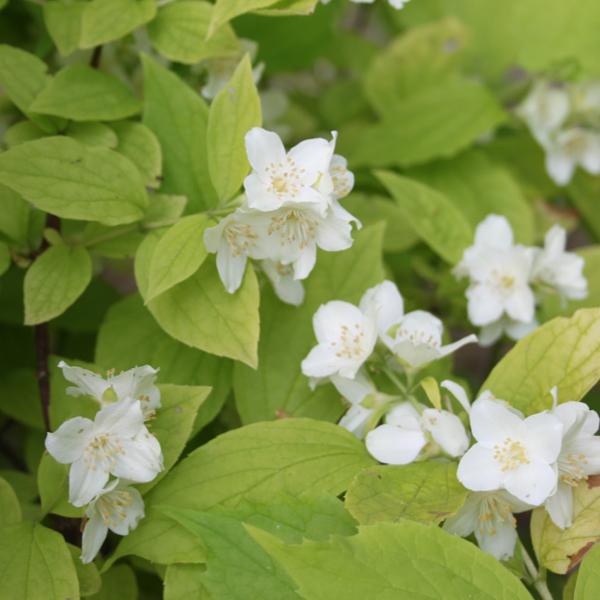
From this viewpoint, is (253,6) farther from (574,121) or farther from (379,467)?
(574,121)

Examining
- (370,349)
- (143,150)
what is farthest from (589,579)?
(143,150)

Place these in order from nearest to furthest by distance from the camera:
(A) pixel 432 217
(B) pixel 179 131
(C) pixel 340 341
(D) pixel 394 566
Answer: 1. (D) pixel 394 566
2. (C) pixel 340 341
3. (B) pixel 179 131
4. (A) pixel 432 217

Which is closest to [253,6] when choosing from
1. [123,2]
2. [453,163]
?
[123,2]

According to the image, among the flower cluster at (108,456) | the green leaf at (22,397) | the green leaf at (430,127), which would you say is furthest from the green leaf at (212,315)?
the green leaf at (430,127)

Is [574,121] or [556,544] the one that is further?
[574,121]

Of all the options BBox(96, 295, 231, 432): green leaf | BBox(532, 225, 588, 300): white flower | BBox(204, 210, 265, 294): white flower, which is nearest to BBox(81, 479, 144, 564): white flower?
BBox(96, 295, 231, 432): green leaf

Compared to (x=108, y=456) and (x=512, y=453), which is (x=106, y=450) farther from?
(x=512, y=453)
